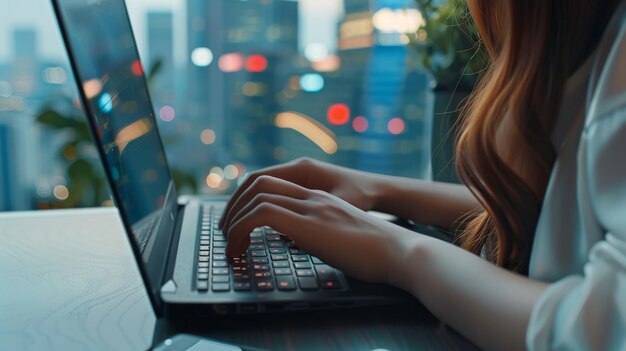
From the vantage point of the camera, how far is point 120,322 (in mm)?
523

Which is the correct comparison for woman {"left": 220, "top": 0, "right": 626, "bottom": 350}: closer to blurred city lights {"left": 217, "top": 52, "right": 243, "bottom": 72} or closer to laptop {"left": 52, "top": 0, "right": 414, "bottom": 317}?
laptop {"left": 52, "top": 0, "right": 414, "bottom": 317}

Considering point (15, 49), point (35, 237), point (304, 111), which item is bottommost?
point (304, 111)

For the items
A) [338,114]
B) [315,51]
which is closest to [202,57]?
[315,51]

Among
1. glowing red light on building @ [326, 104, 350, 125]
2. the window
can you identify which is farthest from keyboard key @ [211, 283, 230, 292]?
glowing red light on building @ [326, 104, 350, 125]

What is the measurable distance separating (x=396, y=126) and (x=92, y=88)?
1755 millimetres

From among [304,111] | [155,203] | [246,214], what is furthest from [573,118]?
[304,111]

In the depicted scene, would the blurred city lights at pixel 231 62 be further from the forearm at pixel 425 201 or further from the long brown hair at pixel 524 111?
the long brown hair at pixel 524 111

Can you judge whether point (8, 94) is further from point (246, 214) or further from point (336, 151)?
point (246, 214)

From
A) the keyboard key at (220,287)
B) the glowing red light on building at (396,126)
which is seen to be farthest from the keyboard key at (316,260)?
the glowing red light on building at (396,126)

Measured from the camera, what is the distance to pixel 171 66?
1979 millimetres

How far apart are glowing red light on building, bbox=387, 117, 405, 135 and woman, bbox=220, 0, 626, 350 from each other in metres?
1.46

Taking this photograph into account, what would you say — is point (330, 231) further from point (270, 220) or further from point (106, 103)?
point (106, 103)

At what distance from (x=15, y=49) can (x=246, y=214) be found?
1.45 metres

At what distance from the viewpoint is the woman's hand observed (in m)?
0.55
